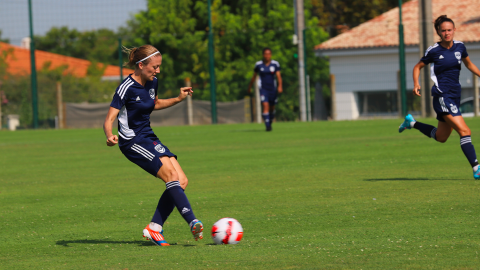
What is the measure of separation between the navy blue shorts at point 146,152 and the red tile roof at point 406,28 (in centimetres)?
2963

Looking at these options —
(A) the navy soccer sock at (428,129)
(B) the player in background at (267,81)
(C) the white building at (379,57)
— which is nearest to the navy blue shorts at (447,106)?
(A) the navy soccer sock at (428,129)

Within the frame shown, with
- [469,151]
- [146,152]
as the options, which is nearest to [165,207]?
[146,152]

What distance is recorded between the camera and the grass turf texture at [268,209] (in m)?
4.77

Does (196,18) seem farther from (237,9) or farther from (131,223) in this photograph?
(131,223)

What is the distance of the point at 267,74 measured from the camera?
734 inches

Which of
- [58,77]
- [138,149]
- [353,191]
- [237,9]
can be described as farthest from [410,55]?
[138,149]

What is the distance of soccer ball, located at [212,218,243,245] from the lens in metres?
5.31

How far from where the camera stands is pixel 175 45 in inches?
1475

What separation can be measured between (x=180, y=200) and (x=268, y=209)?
1585 millimetres

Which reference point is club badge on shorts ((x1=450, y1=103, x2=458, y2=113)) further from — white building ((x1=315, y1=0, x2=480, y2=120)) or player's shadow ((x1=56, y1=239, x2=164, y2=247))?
white building ((x1=315, y1=0, x2=480, y2=120))

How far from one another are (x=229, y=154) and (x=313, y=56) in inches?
833

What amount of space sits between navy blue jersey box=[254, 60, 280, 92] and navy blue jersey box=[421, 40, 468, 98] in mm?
10060

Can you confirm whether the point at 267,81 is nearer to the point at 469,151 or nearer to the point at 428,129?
the point at 428,129

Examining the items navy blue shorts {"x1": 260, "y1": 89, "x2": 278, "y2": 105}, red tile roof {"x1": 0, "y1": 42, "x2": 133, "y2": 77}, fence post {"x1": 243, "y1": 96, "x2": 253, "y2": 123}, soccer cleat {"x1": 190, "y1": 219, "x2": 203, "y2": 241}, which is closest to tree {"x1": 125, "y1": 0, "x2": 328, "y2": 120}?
red tile roof {"x1": 0, "y1": 42, "x2": 133, "y2": 77}
